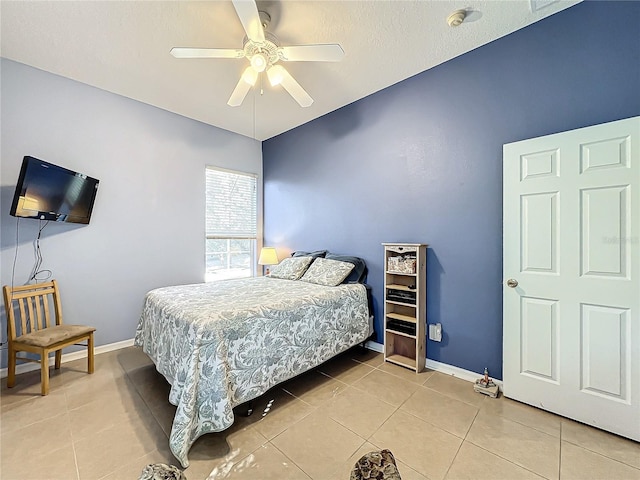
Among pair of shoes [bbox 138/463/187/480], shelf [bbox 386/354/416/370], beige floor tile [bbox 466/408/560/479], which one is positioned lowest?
beige floor tile [bbox 466/408/560/479]

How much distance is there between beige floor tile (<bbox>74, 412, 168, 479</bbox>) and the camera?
4.91 feet

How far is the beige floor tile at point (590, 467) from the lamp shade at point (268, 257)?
3418mm

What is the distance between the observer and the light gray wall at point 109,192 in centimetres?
257

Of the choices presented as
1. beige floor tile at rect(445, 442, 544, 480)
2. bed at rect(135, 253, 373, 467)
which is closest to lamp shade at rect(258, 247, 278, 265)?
bed at rect(135, 253, 373, 467)

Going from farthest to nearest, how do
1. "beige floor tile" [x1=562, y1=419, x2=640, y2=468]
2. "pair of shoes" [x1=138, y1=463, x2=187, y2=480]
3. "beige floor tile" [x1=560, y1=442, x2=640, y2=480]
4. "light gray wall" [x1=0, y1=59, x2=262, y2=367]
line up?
"light gray wall" [x1=0, y1=59, x2=262, y2=367] → "beige floor tile" [x1=562, y1=419, x2=640, y2=468] → "beige floor tile" [x1=560, y1=442, x2=640, y2=480] → "pair of shoes" [x1=138, y1=463, x2=187, y2=480]

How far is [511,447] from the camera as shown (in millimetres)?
1628

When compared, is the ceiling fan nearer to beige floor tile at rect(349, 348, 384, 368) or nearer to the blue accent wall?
the blue accent wall

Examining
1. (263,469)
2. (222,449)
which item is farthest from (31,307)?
(263,469)

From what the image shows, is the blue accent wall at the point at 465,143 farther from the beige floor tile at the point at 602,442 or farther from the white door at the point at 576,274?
the beige floor tile at the point at 602,442

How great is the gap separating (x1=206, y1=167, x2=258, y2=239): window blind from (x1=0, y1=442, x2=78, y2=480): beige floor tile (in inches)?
107

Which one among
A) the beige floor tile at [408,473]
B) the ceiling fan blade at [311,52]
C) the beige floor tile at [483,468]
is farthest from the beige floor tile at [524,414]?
the ceiling fan blade at [311,52]

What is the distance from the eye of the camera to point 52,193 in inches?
100

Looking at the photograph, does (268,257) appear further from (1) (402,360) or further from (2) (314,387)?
(1) (402,360)

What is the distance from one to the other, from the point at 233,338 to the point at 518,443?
1881 millimetres
